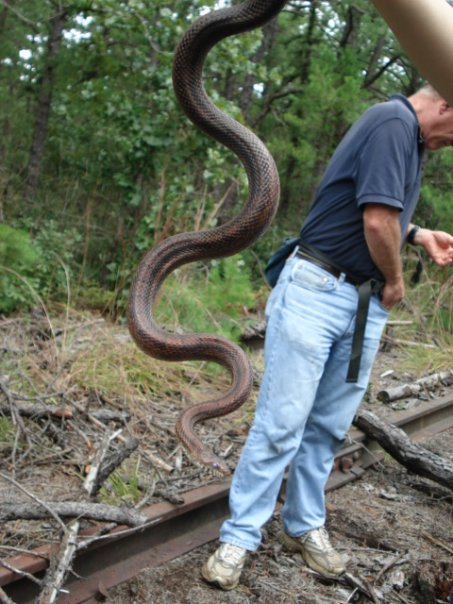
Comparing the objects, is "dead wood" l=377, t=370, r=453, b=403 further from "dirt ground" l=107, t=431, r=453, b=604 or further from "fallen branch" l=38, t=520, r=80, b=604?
"fallen branch" l=38, t=520, r=80, b=604

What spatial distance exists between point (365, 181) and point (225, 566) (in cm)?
206

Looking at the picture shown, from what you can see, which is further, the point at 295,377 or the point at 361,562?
the point at 361,562

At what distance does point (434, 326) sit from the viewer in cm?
1013

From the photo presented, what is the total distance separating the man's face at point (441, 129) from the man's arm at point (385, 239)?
0.48 metres

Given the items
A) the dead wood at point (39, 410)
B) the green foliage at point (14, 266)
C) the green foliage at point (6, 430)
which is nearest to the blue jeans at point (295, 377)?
the dead wood at point (39, 410)

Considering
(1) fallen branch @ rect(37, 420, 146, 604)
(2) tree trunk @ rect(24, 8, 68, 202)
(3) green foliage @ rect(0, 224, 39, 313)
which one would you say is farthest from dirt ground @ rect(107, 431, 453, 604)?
(2) tree trunk @ rect(24, 8, 68, 202)

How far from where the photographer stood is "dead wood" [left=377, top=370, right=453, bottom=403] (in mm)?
6969

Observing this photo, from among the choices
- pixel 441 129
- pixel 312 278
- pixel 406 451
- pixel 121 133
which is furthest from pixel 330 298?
pixel 121 133

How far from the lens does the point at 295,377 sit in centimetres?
356

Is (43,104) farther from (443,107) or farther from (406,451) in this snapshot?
(443,107)

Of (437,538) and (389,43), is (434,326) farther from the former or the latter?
(389,43)

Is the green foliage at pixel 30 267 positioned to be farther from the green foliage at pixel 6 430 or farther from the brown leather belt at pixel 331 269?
the brown leather belt at pixel 331 269

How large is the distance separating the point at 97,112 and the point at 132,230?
1.94 meters

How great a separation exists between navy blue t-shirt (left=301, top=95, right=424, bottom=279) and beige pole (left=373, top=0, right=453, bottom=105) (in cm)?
197
